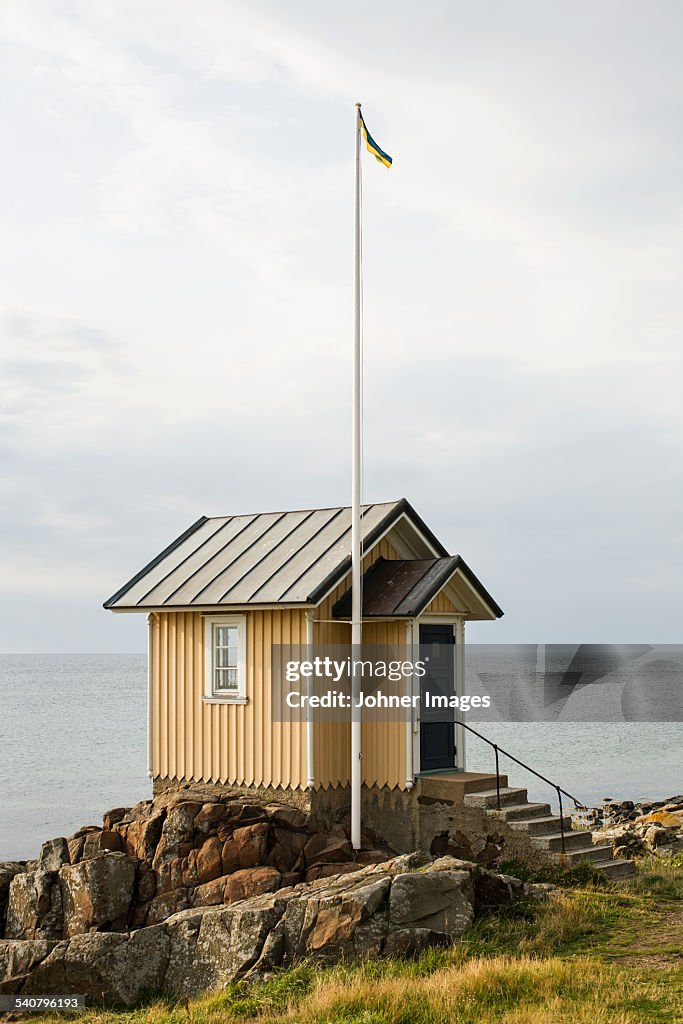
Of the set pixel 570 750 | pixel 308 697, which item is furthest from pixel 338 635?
pixel 570 750

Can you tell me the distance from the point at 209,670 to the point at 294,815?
10.3 feet

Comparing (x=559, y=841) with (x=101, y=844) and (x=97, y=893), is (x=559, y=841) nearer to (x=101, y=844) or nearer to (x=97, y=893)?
(x=97, y=893)

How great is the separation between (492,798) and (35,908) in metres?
7.15

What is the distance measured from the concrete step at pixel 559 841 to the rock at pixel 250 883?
13.4ft

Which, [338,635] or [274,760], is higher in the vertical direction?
[338,635]

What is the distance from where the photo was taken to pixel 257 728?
18766 mm

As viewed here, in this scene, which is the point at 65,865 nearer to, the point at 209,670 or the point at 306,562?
the point at 209,670

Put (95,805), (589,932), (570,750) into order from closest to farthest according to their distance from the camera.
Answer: (589,932) < (95,805) < (570,750)

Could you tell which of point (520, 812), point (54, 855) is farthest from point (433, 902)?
point (54, 855)

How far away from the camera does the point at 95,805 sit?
4525 cm

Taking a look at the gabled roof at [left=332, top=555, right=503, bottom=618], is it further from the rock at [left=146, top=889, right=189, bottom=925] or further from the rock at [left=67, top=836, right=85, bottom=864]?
the rock at [left=67, top=836, right=85, bottom=864]

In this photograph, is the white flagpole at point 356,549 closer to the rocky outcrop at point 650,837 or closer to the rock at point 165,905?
the rock at point 165,905

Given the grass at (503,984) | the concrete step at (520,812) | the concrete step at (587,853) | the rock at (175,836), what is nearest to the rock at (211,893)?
the rock at (175,836)

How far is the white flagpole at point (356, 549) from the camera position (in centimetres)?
1775
